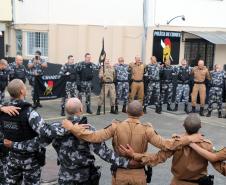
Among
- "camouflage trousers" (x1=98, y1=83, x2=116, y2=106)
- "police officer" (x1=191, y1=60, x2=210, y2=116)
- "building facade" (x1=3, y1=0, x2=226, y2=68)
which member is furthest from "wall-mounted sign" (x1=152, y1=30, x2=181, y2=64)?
"camouflage trousers" (x1=98, y1=83, x2=116, y2=106)

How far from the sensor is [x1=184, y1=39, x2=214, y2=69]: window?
708 inches

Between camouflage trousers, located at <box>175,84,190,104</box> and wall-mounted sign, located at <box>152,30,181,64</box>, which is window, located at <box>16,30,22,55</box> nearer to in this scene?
wall-mounted sign, located at <box>152,30,181,64</box>

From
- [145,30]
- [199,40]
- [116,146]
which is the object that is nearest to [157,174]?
[116,146]

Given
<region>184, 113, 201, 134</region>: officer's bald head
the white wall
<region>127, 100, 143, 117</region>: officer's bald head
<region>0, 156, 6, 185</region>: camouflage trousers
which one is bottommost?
<region>0, 156, 6, 185</region>: camouflage trousers

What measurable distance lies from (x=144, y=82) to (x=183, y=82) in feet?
4.51

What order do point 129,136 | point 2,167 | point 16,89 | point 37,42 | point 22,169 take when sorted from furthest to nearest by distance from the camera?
point 37,42 → point 2,167 → point 22,169 → point 16,89 → point 129,136

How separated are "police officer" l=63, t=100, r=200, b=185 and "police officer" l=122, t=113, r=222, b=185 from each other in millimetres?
162

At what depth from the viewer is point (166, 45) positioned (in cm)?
1680

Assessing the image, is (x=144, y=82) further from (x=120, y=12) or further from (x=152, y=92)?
(x=120, y=12)

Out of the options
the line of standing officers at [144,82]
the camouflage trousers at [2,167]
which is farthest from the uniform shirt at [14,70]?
the camouflage trousers at [2,167]

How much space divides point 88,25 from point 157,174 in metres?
12.1

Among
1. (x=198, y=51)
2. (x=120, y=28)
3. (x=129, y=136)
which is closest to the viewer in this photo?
(x=129, y=136)

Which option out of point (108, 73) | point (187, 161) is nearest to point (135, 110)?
point (187, 161)

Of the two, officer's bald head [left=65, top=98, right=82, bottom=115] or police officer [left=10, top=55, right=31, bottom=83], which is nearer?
officer's bald head [left=65, top=98, right=82, bottom=115]
